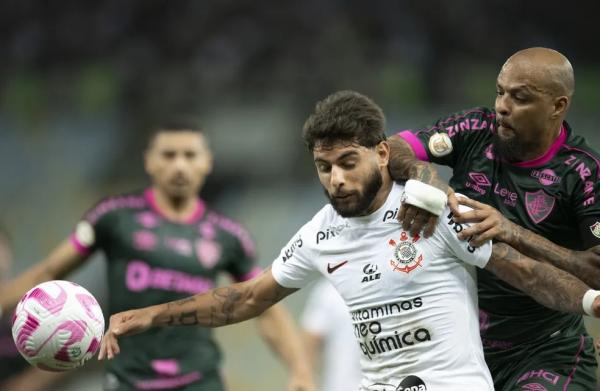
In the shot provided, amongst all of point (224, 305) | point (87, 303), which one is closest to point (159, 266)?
point (224, 305)

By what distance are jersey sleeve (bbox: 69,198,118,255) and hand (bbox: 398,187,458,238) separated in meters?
2.87

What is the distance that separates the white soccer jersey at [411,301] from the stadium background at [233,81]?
6.00 m

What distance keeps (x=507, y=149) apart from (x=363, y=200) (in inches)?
29.8

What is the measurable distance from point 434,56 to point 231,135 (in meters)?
2.23

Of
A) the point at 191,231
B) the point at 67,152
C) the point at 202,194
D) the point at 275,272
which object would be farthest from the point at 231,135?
the point at 275,272

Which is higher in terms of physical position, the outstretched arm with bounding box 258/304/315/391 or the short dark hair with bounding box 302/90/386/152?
the short dark hair with bounding box 302/90/386/152

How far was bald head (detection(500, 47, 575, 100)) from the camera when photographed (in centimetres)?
465

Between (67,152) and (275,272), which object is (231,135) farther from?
(275,272)

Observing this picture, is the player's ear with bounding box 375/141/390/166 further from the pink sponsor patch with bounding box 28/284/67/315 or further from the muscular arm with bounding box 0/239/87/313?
the muscular arm with bounding box 0/239/87/313

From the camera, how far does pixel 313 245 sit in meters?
4.71

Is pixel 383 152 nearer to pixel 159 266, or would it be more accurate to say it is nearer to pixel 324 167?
pixel 324 167

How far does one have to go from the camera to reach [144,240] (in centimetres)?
678

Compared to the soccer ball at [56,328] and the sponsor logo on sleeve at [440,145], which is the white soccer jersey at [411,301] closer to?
the sponsor logo on sleeve at [440,145]

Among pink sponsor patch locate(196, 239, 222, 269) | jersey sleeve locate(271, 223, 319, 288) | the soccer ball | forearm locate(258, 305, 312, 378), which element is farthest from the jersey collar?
the soccer ball
